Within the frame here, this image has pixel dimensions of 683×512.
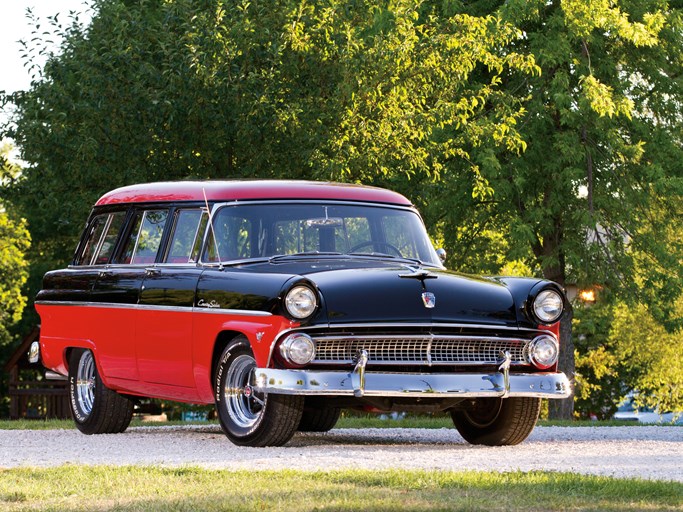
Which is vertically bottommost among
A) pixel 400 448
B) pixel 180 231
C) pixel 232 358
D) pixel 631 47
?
pixel 400 448

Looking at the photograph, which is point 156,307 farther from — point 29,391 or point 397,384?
point 29,391

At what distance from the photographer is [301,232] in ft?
40.0

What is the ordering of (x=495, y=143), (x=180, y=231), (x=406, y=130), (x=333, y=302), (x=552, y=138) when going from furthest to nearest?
(x=552, y=138) → (x=495, y=143) → (x=406, y=130) → (x=180, y=231) → (x=333, y=302)

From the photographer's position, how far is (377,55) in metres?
21.5

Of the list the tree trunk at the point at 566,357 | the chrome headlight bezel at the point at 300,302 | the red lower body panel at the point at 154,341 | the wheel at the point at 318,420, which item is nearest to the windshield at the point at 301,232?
the red lower body panel at the point at 154,341

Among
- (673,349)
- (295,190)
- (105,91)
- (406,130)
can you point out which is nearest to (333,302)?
(295,190)

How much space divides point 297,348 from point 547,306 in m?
2.18

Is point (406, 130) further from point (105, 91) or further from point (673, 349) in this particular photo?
point (673, 349)

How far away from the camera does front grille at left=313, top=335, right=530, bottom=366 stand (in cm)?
1090

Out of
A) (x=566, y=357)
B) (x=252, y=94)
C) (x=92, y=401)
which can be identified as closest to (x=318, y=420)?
(x=92, y=401)

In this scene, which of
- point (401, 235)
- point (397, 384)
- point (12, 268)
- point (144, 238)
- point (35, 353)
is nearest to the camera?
point (397, 384)

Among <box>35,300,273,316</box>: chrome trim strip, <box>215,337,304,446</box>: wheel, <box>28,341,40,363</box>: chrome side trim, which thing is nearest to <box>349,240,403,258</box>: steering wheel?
<box>35,300,273,316</box>: chrome trim strip

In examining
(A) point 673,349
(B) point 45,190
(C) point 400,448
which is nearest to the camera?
(C) point 400,448

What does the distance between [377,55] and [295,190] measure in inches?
372
